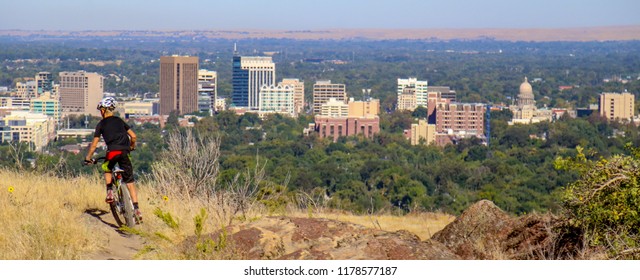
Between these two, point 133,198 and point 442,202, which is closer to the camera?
point 133,198

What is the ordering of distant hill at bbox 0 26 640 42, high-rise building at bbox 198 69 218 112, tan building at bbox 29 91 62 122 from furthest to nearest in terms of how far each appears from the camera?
1. distant hill at bbox 0 26 640 42
2. high-rise building at bbox 198 69 218 112
3. tan building at bbox 29 91 62 122

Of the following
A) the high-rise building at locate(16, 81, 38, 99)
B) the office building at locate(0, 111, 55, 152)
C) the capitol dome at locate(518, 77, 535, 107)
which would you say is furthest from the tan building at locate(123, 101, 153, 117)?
the capitol dome at locate(518, 77, 535, 107)

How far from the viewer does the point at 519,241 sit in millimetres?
5723

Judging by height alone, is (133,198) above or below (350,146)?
above

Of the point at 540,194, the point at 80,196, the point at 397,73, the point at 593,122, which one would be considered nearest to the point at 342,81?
the point at 397,73

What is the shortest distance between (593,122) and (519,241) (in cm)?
6832

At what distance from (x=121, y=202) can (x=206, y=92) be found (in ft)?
314

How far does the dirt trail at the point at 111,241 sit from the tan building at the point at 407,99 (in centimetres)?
8881

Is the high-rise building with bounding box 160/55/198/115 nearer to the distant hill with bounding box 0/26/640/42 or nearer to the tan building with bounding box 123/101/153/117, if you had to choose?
the tan building with bounding box 123/101/153/117

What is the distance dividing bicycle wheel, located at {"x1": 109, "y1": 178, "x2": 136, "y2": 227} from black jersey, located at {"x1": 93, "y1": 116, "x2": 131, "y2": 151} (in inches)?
7.7

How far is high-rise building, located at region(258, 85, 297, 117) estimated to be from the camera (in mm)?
97656

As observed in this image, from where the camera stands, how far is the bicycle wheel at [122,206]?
6098 mm

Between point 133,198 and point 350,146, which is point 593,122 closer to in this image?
point 350,146

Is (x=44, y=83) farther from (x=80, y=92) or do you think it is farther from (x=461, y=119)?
(x=461, y=119)
